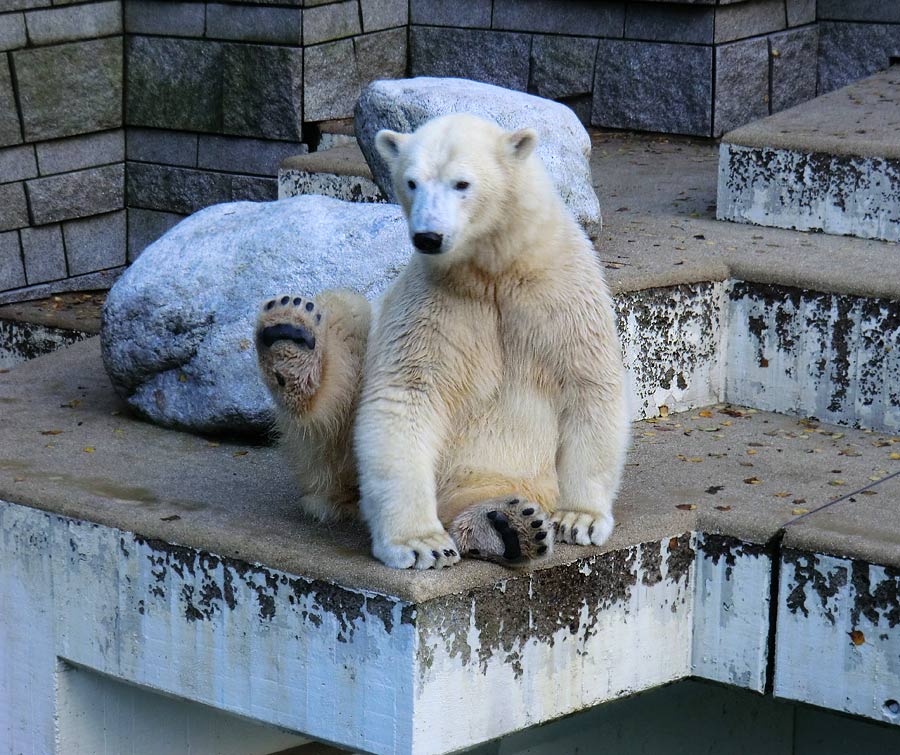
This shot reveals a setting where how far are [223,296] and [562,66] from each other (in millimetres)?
3160

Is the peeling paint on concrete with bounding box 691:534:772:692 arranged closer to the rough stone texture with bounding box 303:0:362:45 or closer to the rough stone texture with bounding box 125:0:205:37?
the rough stone texture with bounding box 303:0:362:45

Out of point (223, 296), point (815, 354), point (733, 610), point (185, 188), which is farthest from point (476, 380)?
point (185, 188)

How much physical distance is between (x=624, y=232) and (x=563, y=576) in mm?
2017

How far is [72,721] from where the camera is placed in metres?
3.75

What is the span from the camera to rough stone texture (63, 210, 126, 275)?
6.68m

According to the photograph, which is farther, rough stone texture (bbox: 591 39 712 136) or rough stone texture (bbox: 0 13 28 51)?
rough stone texture (bbox: 591 39 712 136)

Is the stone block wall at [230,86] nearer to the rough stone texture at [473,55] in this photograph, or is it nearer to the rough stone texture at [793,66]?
the rough stone texture at [473,55]

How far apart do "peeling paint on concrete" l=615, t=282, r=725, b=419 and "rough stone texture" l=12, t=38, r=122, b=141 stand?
3210 millimetres

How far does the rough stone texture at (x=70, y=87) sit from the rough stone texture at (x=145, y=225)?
427mm

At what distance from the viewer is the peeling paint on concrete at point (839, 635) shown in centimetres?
323

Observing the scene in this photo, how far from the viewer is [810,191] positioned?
16.6ft

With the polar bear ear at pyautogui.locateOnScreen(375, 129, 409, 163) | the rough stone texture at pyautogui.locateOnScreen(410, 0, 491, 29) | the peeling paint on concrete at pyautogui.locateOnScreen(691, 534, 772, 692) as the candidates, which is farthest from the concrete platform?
the rough stone texture at pyautogui.locateOnScreen(410, 0, 491, 29)

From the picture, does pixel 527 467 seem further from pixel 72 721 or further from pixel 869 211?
pixel 869 211

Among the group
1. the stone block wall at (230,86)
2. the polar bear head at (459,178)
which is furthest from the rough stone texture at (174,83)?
the polar bear head at (459,178)
